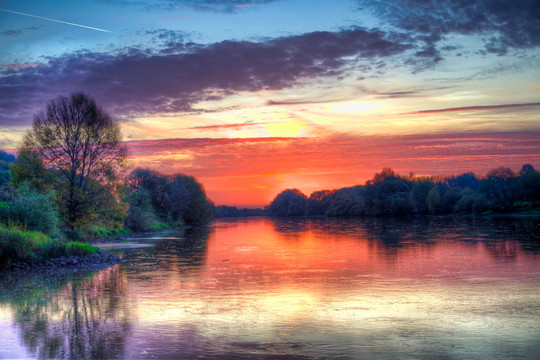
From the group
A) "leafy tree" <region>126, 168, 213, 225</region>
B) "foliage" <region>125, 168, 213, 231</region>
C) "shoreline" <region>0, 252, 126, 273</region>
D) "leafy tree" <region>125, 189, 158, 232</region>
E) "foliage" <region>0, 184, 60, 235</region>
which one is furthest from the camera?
"leafy tree" <region>126, 168, 213, 225</region>

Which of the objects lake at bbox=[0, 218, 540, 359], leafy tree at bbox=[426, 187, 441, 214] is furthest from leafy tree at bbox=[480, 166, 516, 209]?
lake at bbox=[0, 218, 540, 359]

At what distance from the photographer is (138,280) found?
65.8ft

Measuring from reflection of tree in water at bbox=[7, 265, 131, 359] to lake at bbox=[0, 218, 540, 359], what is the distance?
0.14ft

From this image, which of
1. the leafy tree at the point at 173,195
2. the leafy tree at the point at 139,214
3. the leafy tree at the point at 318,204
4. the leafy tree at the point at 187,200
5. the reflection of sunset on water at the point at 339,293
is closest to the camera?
the reflection of sunset on water at the point at 339,293

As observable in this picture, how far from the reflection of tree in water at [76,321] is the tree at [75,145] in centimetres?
2482

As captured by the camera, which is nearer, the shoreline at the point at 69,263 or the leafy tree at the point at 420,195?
the shoreline at the point at 69,263

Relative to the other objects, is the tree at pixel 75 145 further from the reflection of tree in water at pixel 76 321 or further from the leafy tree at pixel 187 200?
the leafy tree at pixel 187 200

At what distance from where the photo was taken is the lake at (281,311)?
982cm

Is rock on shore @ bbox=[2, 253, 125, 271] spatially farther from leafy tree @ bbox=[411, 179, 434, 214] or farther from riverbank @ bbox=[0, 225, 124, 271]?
leafy tree @ bbox=[411, 179, 434, 214]

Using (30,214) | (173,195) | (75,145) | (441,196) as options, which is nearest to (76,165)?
(75,145)

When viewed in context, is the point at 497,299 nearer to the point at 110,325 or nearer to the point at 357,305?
the point at 357,305

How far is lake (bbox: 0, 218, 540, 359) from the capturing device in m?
9.82

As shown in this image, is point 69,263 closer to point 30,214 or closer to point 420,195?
point 30,214

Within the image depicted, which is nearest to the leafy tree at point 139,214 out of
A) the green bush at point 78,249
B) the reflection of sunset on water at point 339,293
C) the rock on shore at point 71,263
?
the green bush at point 78,249
